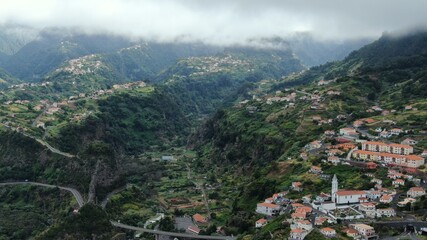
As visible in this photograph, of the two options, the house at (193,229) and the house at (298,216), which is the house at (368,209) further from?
the house at (193,229)

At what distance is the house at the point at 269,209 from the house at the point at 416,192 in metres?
17.2

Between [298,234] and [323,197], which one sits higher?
[298,234]

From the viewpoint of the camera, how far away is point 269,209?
7450 cm

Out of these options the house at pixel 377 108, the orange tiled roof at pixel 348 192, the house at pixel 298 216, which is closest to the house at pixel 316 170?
the orange tiled roof at pixel 348 192

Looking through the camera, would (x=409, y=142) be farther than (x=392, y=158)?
Yes

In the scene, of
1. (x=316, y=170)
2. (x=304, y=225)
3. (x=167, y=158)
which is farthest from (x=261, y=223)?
(x=167, y=158)

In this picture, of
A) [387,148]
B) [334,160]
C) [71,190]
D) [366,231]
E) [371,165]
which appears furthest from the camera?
[71,190]

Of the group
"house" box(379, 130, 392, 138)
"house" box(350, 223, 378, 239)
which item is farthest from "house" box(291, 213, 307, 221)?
"house" box(379, 130, 392, 138)

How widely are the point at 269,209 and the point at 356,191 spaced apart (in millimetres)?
12146

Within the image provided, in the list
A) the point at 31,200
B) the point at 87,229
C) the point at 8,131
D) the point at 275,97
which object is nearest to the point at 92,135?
the point at 8,131

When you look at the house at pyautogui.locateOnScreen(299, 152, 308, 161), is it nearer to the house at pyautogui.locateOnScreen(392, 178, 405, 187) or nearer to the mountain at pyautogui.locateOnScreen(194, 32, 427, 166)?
the mountain at pyautogui.locateOnScreen(194, 32, 427, 166)

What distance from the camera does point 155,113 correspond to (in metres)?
188

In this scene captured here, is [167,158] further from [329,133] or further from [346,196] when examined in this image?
[346,196]

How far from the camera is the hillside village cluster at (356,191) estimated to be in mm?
62094
